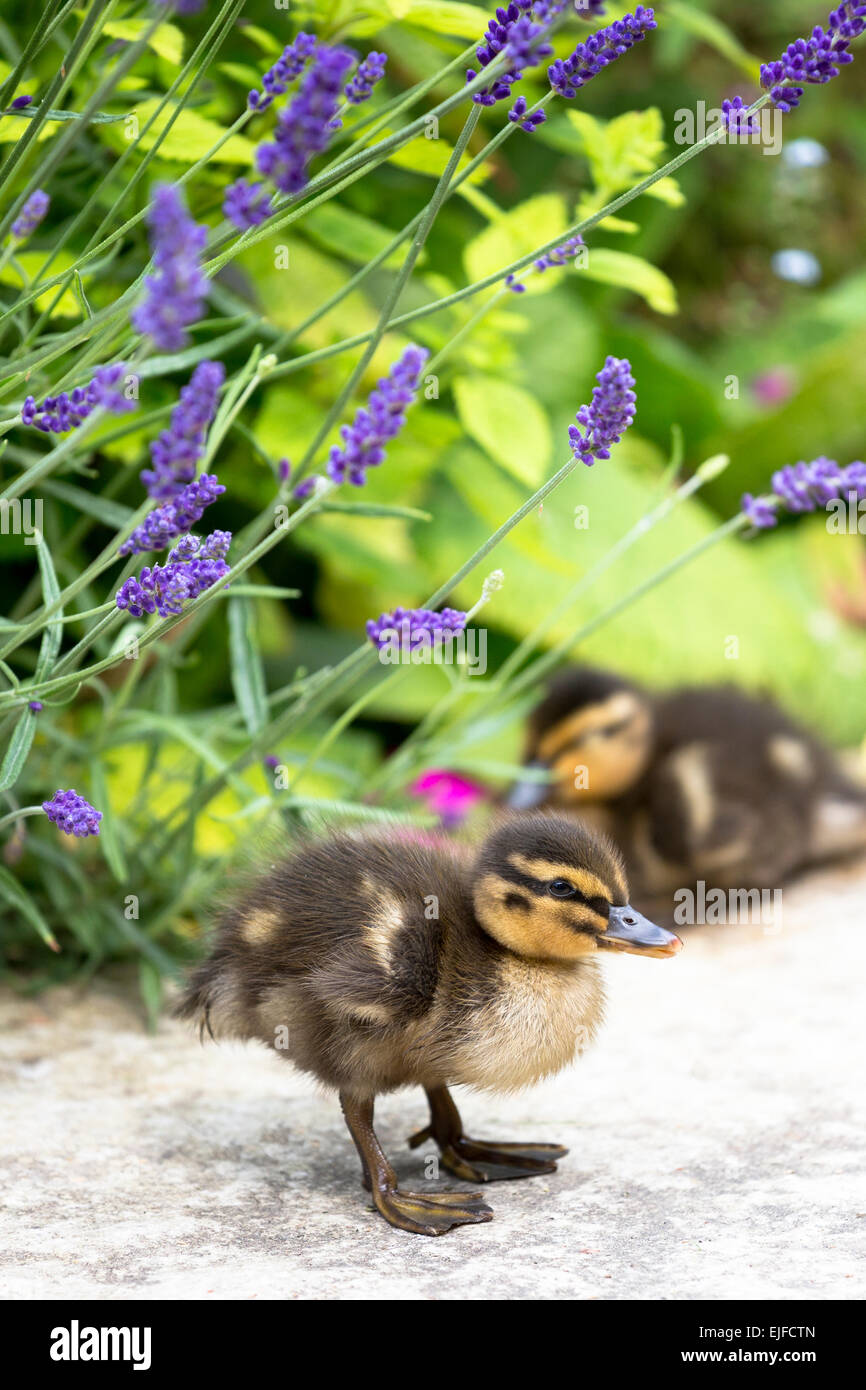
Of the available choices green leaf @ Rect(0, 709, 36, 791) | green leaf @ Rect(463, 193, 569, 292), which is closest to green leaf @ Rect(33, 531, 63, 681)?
green leaf @ Rect(0, 709, 36, 791)

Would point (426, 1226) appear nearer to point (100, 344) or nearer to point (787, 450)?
point (100, 344)

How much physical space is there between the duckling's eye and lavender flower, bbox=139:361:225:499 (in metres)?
0.78

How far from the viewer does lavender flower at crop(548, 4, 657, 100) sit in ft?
5.23

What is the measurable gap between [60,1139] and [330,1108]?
41 cm

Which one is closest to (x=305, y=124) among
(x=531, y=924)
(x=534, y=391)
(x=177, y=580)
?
(x=177, y=580)

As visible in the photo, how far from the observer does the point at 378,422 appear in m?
1.33

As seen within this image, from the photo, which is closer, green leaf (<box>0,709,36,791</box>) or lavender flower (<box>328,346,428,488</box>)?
lavender flower (<box>328,346,428,488</box>)

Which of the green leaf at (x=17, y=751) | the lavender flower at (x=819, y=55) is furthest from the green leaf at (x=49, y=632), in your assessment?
the lavender flower at (x=819, y=55)

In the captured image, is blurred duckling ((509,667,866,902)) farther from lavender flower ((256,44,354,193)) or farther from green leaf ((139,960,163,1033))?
lavender flower ((256,44,354,193))

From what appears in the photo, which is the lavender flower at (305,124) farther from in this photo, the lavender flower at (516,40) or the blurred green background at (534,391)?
the blurred green background at (534,391)

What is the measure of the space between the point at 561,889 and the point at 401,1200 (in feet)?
1.38

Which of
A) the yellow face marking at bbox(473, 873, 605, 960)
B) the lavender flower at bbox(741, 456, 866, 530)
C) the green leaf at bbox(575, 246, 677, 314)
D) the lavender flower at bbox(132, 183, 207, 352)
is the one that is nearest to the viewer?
the lavender flower at bbox(132, 183, 207, 352)

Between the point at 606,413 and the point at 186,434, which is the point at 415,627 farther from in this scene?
the point at 186,434
